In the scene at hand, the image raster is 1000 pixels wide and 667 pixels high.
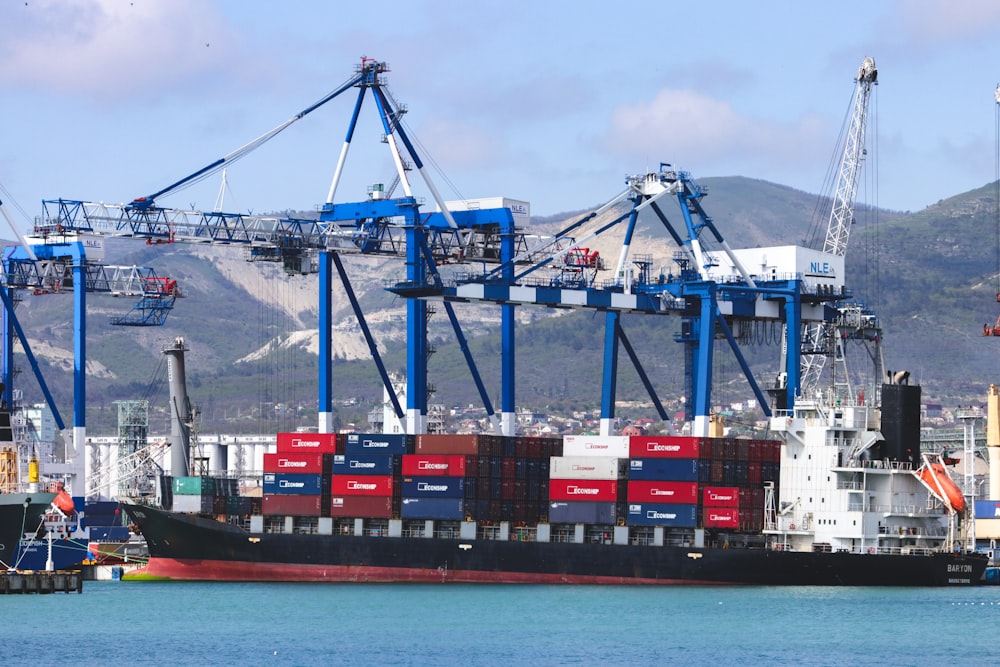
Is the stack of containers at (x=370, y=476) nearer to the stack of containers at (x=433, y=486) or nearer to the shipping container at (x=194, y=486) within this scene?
the stack of containers at (x=433, y=486)

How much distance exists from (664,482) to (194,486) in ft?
56.3

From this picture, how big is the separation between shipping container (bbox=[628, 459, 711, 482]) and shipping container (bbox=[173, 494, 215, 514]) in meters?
15.5


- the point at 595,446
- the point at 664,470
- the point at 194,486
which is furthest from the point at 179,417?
the point at 664,470

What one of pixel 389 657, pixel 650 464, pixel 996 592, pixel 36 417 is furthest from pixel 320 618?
pixel 36 417

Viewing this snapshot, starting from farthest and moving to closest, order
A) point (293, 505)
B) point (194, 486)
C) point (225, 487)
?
point (225, 487)
point (194, 486)
point (293, 505)

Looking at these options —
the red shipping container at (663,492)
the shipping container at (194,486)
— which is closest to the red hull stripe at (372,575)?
the shipping container at (194,486)

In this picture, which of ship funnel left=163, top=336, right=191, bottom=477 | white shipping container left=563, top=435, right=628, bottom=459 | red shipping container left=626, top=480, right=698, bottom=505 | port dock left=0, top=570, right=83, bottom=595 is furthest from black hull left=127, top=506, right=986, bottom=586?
port dock left=0, top=570, right=83, bottom=595

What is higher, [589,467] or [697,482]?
[589,467]

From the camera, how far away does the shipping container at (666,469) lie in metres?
60.0

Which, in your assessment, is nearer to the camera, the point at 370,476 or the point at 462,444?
the point at 462,444

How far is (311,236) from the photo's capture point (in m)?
69.8

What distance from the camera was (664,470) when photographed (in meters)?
60.4

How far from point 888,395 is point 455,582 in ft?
51.0

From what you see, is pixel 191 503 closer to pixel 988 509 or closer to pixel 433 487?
pixel 433 487
